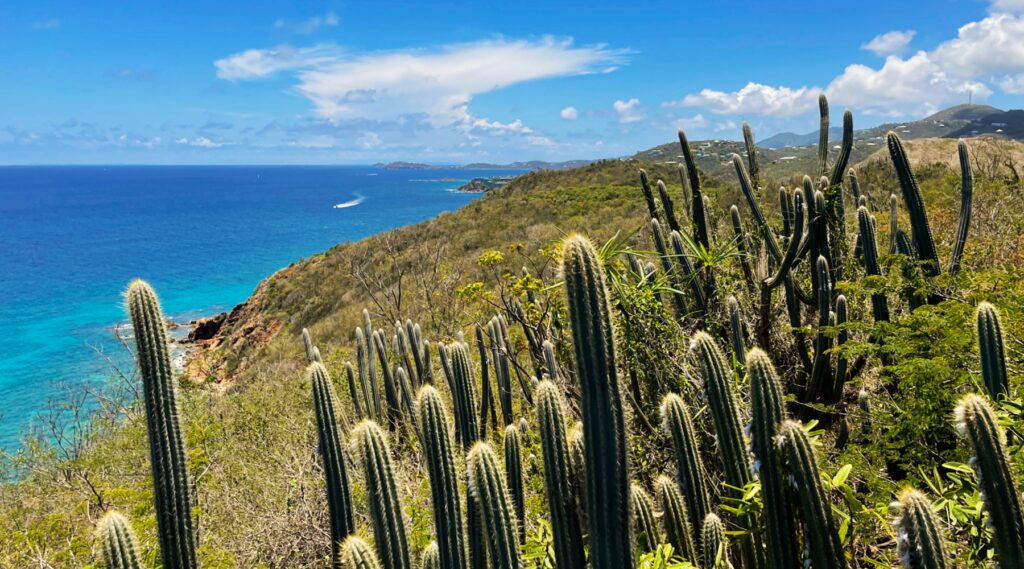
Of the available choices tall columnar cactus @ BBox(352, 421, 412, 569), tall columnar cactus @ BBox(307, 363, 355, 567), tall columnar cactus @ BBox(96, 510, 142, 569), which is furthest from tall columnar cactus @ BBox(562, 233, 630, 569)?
tall columnar cactus @ BBox(96, 510, 142, 569)

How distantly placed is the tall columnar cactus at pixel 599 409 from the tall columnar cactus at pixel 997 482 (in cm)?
127

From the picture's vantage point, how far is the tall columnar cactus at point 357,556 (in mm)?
2721

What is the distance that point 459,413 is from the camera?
15.4 feet

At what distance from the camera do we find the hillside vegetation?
8.05 feet

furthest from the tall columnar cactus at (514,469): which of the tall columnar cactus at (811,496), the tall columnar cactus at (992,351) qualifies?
the tall columnar cactus at (992,351)

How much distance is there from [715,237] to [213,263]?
48.1 metres

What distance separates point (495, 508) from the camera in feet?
9.20

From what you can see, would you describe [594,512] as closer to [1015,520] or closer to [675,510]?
[675,510]

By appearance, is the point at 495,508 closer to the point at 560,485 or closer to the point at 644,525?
the point at 560,485

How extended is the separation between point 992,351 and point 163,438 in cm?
478

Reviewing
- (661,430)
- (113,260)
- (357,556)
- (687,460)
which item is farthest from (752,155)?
(113,260)

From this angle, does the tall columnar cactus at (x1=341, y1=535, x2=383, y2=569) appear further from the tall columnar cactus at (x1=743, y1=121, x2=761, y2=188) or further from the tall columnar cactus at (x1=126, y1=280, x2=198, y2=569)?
the tall columnar cactus at (x1=743, y1=121, x2=761, y2=188)

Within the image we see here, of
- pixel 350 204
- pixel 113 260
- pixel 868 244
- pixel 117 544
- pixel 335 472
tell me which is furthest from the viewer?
pixel 350 204

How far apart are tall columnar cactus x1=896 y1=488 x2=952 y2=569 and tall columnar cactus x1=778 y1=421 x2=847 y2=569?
1.07 feet
